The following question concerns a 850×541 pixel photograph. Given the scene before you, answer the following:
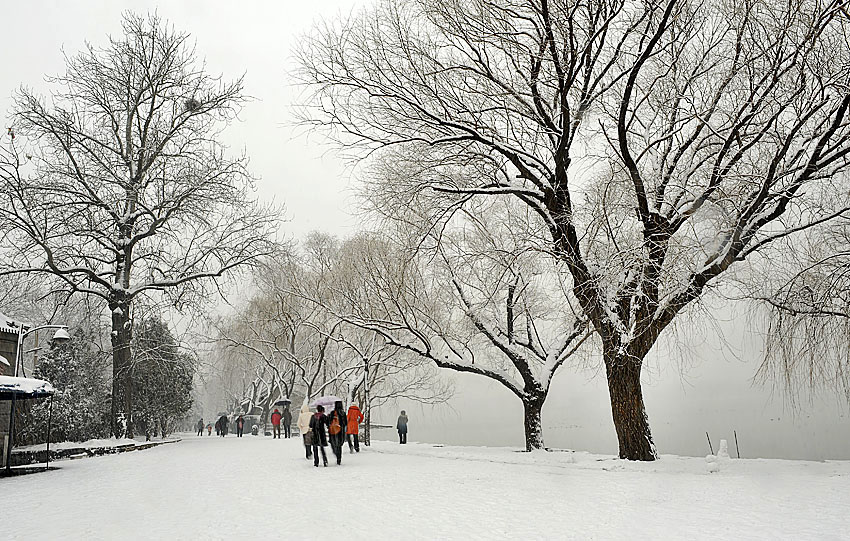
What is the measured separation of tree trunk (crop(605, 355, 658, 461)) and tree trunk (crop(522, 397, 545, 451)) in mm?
6908

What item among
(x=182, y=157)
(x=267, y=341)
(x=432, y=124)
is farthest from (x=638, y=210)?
(x=267, y=341)

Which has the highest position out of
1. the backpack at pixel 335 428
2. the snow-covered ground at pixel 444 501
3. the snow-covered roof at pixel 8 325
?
the snow-covered roof at pixel 8 325

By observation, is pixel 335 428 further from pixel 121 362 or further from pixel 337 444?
pixel 121 362

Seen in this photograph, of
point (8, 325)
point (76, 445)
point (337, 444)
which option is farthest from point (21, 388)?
point (8, 325)

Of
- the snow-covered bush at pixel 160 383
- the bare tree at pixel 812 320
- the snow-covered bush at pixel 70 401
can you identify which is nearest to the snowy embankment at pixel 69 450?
the snow-covered bush at pixel 70 401

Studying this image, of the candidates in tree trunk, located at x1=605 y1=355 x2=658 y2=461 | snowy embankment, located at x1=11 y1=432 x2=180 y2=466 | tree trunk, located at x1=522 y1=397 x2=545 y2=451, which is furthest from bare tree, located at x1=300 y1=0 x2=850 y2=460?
snowy embankment, located at x1=11 y1=432 x2=180 y2=466

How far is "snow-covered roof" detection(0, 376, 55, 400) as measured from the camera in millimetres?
15754

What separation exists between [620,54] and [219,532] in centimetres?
1168

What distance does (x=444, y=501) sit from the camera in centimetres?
1090

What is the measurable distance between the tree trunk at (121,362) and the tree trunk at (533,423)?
1560 cm

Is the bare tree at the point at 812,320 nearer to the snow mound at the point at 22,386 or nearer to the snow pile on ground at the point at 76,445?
the snow mound at the point at 22,386

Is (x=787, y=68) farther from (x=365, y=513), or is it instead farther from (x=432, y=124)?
(x=365, y=513)

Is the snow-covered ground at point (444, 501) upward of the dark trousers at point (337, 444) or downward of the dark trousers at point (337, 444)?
downward

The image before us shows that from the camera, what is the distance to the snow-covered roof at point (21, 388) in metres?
15.8
